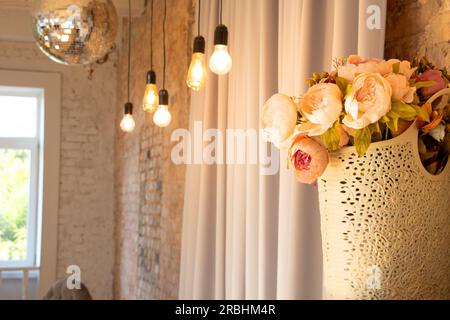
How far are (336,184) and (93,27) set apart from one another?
70.0 inches

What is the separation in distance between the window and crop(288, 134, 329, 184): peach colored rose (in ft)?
19.7

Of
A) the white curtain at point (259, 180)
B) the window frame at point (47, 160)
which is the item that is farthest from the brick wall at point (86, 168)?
the white curtain at point (259, 180)

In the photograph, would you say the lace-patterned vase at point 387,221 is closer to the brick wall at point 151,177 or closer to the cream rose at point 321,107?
the cream rose at point 321,107

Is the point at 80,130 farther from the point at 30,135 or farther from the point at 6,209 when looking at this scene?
the point at 6,209

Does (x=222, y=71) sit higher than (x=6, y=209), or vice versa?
(x=222, y=71)

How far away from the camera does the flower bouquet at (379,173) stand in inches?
46.6

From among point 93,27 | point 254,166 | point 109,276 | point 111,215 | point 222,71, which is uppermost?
point 93,27

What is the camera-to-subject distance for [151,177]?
5145 mm

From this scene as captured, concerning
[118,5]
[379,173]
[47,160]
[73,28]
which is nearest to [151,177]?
[118,5]

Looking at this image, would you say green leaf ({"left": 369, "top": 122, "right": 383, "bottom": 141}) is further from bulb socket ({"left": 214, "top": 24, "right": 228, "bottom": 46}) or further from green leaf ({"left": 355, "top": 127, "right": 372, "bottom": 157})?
bulb socket ({"left": 214, "top": 24, "right": 228, "bottom": 46})

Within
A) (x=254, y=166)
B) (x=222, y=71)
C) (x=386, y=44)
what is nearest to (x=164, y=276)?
(x=254, y=166)

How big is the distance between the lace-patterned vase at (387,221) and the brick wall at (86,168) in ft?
19.1

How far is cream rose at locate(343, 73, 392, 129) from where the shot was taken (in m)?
1.14

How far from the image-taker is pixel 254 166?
2680mm
